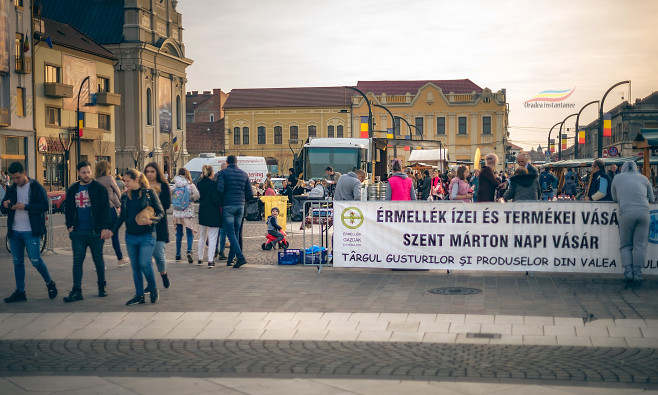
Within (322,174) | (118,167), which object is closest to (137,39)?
(118,167)

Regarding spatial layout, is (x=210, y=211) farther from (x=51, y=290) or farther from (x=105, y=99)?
(x=105, y=99)

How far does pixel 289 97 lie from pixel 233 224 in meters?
72.2

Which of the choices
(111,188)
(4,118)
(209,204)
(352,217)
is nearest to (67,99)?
(4,118)

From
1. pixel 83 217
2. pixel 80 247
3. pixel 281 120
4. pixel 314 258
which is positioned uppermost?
pixel 281 120

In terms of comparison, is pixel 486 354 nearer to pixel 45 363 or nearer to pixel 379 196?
pixel 45 363

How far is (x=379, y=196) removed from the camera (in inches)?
711

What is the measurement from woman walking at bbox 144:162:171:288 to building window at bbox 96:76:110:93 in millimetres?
46792

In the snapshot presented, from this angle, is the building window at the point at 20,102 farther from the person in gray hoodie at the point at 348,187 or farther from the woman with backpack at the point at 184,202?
the person in gray hoodie at the point at 348,187

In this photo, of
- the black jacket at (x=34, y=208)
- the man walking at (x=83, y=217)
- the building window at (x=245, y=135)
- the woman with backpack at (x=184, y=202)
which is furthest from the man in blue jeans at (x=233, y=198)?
the building window at (x=245, y=135)

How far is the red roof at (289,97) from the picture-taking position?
272 feet

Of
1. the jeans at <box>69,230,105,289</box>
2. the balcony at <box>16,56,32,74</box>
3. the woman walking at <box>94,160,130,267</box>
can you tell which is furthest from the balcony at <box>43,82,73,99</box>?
the jeans at <box>69,230,105,289</box>

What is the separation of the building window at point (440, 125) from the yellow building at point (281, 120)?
953 cm

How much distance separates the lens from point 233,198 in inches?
511

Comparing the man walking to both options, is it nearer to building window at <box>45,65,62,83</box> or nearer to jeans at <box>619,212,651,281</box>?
jeans at <box>619,212,651,281</box>
